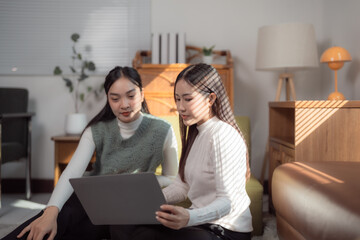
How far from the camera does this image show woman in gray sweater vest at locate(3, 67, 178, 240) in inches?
55.3

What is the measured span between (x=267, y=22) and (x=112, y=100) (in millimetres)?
2228

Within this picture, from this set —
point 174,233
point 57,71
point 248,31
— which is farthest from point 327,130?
point 57,71

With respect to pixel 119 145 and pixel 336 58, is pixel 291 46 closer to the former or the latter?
pixel 336 58

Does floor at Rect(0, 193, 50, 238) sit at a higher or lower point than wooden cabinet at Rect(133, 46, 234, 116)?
lower

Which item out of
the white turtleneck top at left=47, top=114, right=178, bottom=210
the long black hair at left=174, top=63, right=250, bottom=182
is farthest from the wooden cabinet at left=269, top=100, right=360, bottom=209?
the long black hair at left=174, top=63, right=250, bottom=182

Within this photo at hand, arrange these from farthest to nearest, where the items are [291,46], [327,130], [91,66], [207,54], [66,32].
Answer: [66,32]
[91,66]
[207,54]
[291,46]
[327,130]

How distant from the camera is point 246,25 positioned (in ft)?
10.8

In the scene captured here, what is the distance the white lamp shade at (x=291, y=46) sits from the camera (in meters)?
2.62

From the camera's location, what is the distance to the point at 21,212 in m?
2.66

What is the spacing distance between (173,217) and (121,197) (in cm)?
17

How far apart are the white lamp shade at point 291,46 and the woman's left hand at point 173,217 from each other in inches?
75.1

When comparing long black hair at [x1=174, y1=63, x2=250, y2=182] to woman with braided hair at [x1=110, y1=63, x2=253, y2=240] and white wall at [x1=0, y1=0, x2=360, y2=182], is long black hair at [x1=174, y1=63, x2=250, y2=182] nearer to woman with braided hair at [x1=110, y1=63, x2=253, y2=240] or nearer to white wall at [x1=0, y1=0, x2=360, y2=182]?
woman with braided hair at [x1=110, y1=63, x2=253, y2=240]

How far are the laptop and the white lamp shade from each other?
1899 millimetres

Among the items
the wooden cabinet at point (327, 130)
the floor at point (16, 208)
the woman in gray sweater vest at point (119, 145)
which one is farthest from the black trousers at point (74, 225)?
the wooden cabinet at point (327, 130)
